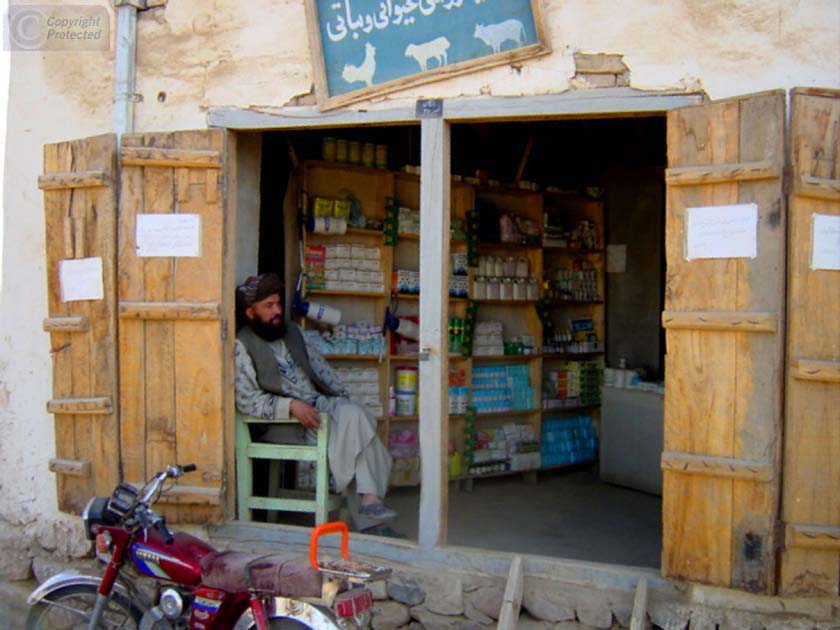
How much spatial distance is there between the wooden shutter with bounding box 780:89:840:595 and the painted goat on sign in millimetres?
2087

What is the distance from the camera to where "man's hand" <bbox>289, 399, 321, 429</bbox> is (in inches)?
201

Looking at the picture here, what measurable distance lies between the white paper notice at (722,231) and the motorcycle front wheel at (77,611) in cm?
303

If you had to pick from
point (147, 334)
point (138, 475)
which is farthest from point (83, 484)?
point (147, 334)

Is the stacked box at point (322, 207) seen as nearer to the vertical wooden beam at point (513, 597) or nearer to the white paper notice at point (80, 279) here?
the white paper notice at point (80, 279)

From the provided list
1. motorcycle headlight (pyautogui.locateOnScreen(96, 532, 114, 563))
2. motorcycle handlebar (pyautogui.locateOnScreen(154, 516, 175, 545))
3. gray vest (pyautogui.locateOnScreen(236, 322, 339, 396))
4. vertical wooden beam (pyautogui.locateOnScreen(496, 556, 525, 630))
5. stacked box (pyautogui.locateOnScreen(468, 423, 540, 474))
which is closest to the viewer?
motorcycle handlebar (pyautogui.locateOnScreen(154, 516, 175, 545))

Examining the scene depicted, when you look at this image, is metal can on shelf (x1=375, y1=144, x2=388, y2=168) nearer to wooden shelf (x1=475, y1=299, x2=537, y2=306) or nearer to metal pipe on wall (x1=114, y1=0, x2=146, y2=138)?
wooden shelf (x1=475, y1=299, x2=537, y2=306)

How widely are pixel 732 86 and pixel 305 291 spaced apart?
3.36 meters

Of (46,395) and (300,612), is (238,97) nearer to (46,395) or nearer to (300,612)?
(46,395)

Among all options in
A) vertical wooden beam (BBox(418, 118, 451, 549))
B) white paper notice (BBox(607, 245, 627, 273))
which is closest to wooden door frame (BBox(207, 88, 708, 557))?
vertical wooden beam (BBox(418, 118, 451, 549))

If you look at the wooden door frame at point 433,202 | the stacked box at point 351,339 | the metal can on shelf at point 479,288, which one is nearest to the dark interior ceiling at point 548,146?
the metal can on shelf at point 479,288

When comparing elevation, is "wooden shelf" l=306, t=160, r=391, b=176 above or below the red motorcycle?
above

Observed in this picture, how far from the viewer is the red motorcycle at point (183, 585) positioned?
3457 millimetres

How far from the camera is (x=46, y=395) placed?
536 cm

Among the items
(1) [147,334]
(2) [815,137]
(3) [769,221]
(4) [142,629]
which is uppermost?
(2) [815,137]
